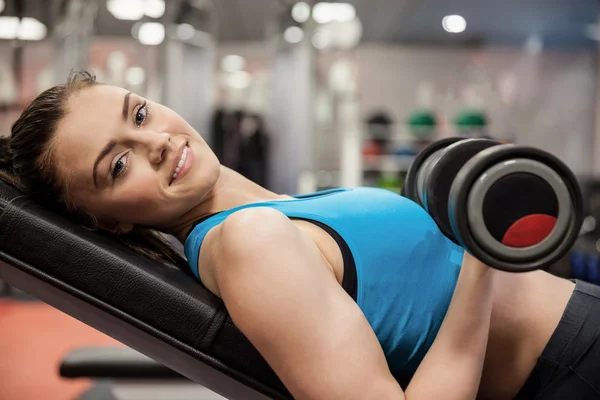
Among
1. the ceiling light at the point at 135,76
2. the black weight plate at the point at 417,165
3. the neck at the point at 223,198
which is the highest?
the ceiling light at the point at 135,76

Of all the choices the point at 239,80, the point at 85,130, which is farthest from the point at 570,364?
the point at 239,80

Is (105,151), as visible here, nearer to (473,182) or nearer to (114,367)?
(473,182)

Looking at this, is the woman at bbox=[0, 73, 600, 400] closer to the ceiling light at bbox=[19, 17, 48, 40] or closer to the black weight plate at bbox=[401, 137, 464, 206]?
the black weight plate at bbox=[401, 137, 464, 206]

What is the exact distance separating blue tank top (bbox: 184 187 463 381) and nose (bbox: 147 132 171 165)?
260mm

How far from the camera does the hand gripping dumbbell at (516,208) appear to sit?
686mm

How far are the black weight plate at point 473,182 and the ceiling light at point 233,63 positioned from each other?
9.86 m

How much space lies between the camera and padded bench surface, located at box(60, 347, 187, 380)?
1.72 metres

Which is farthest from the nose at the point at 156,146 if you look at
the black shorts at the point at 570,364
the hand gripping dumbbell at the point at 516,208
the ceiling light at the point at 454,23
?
the ceiling light at the point at 454,23

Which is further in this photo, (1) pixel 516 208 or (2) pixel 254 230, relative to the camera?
(2) pixel 254 230

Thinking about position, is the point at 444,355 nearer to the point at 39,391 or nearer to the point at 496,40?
the point at 39,391

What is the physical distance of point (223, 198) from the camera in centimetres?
122

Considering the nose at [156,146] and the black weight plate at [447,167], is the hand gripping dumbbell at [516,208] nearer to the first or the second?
the black weight plate at [447,167]

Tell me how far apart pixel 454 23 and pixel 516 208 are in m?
9.20

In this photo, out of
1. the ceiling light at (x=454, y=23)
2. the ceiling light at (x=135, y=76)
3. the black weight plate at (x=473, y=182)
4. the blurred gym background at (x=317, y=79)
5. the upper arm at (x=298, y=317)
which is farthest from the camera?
the ceiling light at (x=454, y=23)
